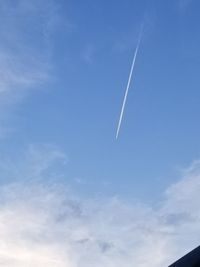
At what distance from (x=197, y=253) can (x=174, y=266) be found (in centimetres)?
238

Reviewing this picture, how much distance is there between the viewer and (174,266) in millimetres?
29609

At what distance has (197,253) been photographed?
28.0m
